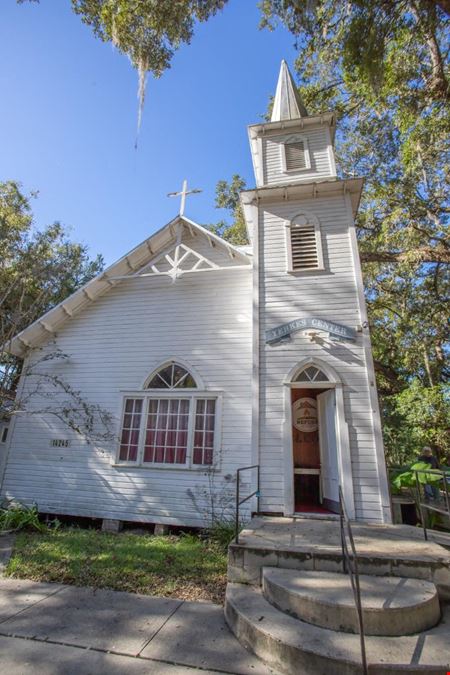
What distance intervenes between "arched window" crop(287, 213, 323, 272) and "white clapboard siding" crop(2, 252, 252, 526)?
132 cm

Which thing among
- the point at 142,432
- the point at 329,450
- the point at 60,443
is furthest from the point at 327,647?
the point at 60,443

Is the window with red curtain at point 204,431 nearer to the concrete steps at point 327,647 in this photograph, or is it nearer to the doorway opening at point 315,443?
the doorway opening at point 315,443

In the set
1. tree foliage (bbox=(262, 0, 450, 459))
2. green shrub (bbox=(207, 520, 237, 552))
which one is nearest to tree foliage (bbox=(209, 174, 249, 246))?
tree foliage (bbox=(262, 0, 450, 459))

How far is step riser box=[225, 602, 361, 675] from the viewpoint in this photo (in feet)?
8.85

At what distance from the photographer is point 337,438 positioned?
6.22 metres

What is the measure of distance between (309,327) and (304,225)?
2.68 metres

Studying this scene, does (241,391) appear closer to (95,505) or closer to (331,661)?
(95,505)

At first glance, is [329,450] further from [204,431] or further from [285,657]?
[285,657]

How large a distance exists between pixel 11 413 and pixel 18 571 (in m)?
3.98

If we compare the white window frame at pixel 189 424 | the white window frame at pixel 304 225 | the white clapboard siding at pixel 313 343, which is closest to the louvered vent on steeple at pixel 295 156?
the white clapboard siding at pixel 313 343

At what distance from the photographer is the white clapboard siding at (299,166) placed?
28.8 feet

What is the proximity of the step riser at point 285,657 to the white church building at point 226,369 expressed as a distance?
291cm

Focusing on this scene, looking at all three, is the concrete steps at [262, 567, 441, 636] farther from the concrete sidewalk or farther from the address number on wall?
the address number on wall

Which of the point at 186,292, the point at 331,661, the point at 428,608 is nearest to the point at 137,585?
the point at 331,661
